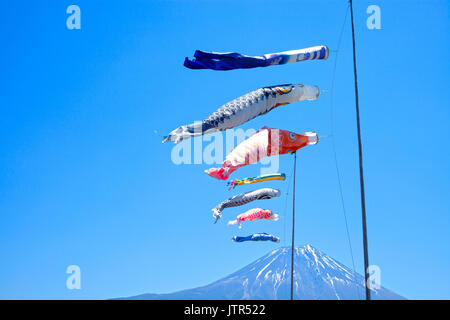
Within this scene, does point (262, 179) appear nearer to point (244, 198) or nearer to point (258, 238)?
point (244, 198)

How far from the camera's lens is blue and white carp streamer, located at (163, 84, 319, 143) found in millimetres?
14617

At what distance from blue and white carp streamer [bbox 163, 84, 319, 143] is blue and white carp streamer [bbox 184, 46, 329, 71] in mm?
1056

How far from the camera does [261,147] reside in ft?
56.4

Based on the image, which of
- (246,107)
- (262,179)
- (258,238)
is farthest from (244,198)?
(246,107)

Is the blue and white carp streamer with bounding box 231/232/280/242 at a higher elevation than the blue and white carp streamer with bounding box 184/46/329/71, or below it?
below

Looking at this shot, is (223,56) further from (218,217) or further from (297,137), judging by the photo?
(218,217)

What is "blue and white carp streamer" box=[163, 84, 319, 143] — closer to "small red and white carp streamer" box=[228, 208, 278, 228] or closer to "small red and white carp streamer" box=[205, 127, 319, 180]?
"small red and white carp streamer" box=[205, 127, 319, 180]

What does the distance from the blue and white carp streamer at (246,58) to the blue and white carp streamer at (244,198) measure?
13.5 metres

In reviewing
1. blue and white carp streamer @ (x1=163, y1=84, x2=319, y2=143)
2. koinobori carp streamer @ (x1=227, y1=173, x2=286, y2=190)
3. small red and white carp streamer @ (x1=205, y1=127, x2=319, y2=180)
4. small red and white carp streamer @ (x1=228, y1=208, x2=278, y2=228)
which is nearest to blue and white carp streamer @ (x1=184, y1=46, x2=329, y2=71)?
blue and white carp streamer @ (x1=163, y1=84, x2=319, y2=143)

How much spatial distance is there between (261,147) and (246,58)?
11.2 ft

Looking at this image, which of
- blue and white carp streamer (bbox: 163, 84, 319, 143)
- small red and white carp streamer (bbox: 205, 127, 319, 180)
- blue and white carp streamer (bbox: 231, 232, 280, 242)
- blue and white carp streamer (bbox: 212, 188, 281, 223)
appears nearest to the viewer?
blue and white carp streamer (bbox: 163, 84, 319, 143)

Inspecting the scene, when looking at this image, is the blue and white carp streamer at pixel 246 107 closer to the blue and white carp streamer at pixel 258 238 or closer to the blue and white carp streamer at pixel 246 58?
the blue and white carp streamer at pixel 246 58

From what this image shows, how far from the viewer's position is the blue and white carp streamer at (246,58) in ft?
47.1
